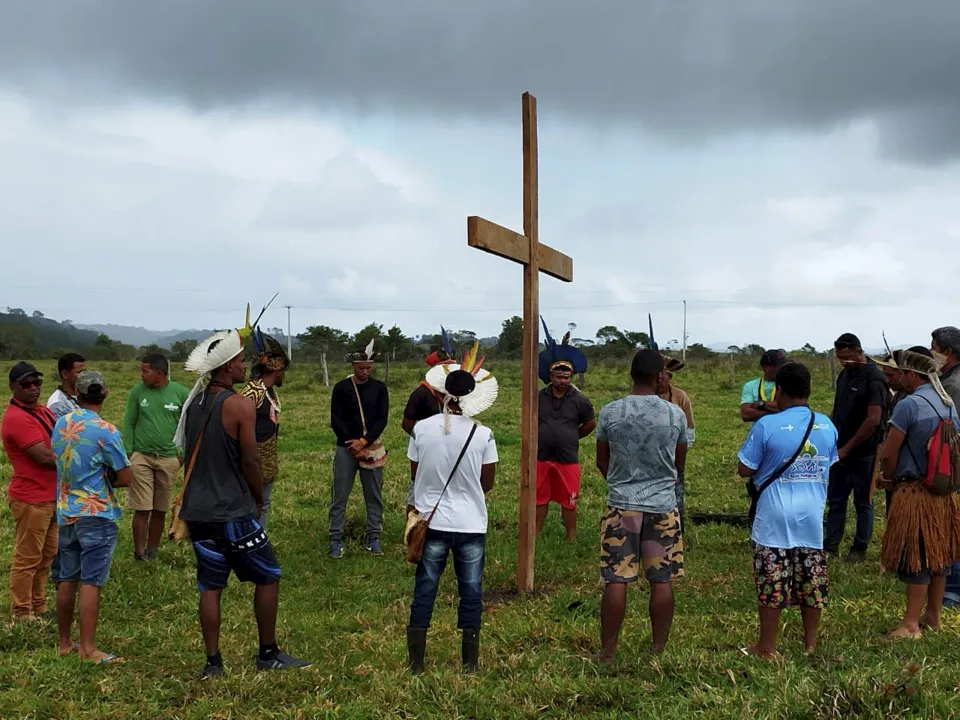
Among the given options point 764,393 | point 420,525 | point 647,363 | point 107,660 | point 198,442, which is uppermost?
point 647,363

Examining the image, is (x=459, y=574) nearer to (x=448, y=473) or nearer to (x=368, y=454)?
(x=448, y=473)

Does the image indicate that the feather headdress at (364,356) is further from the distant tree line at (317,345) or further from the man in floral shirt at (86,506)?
the distant tree line at (317,345)

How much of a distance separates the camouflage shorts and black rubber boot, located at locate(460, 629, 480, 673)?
2.71 ft

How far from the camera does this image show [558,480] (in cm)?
784

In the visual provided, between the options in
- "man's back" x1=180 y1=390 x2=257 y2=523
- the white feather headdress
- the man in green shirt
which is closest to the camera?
"man's back" x1=180 y1=390 x2=257 y2=523

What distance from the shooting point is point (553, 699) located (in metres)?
3.98

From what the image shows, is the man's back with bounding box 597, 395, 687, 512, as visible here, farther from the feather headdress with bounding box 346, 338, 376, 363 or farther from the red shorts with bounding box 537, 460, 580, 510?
the feather headdress with bounding box 346, 338, 376, 363

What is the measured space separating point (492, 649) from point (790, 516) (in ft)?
6.45

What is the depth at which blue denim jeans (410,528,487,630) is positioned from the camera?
4629 millimetres

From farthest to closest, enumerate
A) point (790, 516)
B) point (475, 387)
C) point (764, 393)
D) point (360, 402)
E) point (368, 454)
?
point (360, 402)
point (368, 454)
point (764, 393)
point (475, 387)
point (790, 516)

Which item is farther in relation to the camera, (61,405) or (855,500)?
(855,500)

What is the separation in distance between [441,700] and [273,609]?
1.21m

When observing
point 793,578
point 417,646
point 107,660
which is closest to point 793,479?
point 793,578

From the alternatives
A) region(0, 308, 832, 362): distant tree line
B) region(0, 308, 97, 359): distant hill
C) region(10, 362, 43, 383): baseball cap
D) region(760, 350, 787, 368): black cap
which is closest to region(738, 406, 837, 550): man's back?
region(760, 350, 787, 368): black cap
